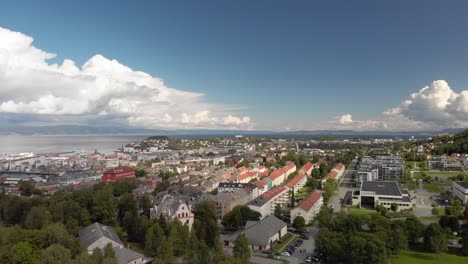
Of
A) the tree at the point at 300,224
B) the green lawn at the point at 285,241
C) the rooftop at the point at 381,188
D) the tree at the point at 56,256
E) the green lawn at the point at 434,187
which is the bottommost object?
the green lawn at the point at 285,241

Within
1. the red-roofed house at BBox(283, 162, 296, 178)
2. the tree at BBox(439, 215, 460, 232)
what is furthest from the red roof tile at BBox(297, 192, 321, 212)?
the red-roofed house at BBox(283, 162, 296, 178)

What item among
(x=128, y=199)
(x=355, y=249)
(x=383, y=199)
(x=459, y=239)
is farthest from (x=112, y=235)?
(x=383, y=199)

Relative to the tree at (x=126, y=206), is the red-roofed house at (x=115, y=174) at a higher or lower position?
lower

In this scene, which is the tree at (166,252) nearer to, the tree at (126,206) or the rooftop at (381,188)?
the tree at (126,206)

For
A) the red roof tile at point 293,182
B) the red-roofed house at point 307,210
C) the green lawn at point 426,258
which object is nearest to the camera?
the green lawn at point 426,258

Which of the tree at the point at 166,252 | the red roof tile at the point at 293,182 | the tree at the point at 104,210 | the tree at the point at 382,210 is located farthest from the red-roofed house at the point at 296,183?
the tree at the point at 166,252

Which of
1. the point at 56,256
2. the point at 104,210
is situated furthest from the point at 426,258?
the point at 104,210
